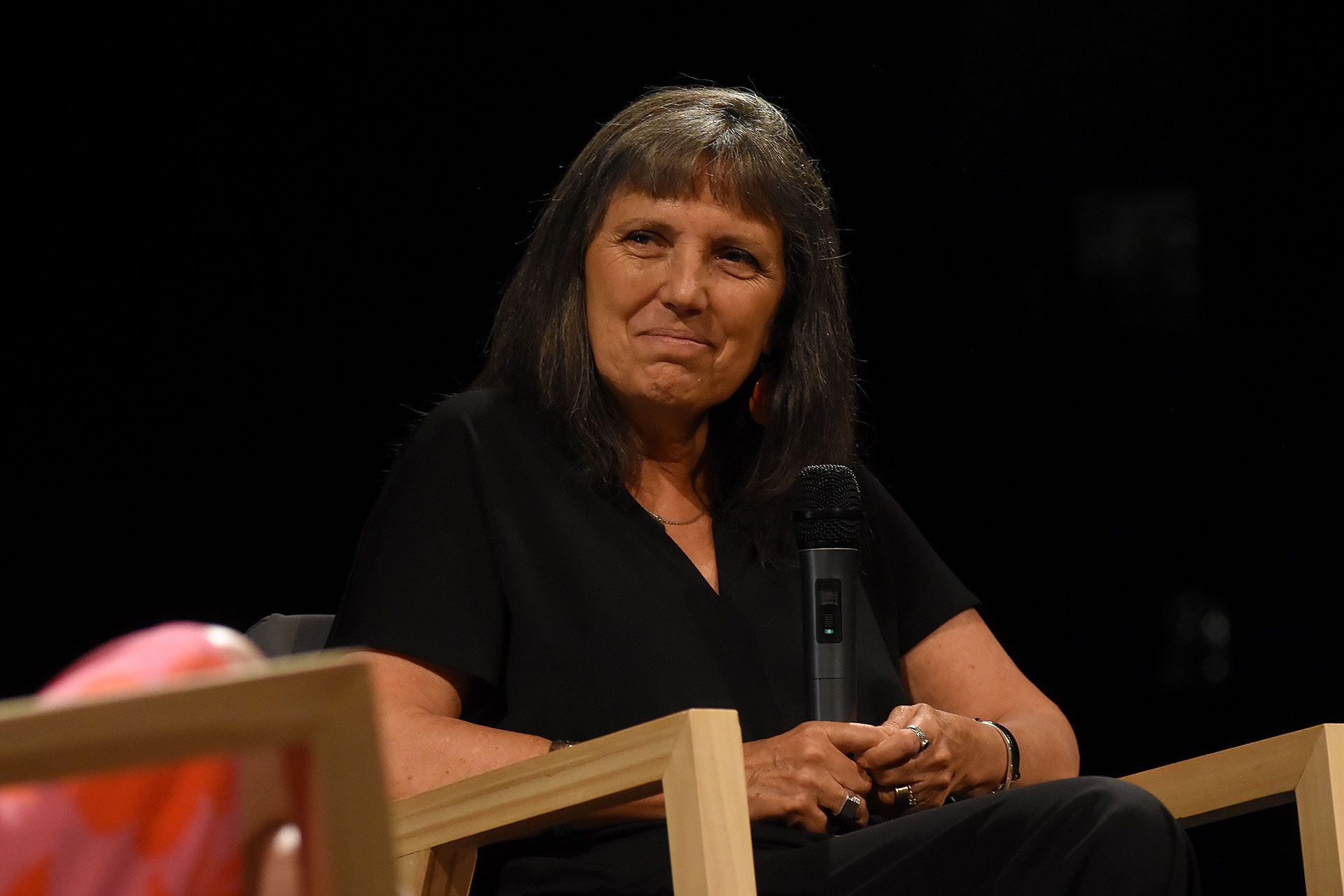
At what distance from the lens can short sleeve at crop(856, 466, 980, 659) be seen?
6.41 ft

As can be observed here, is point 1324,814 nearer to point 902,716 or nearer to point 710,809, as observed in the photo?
point 902,716

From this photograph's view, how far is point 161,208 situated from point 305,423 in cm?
42

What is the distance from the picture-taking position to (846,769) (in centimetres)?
143

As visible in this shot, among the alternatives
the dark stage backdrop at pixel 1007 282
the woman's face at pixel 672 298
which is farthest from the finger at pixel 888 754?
the dark stage backdrop at pixel 1007 282

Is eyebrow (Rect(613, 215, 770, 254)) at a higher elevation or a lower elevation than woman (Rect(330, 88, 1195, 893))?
higher

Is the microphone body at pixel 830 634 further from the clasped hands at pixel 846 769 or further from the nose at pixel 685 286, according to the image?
the nose at pixel 685 286

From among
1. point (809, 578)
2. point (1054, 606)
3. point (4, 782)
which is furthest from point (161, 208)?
point (4, 782)

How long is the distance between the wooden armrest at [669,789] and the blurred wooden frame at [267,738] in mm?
492

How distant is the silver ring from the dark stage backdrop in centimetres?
121

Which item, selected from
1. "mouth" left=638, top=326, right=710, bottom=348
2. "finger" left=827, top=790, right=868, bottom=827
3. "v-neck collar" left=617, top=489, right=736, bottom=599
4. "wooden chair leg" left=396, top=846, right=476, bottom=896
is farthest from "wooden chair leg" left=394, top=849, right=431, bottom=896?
"mouth" left=638, top=326, right=710, bottom=348

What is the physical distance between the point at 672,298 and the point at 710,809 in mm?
826

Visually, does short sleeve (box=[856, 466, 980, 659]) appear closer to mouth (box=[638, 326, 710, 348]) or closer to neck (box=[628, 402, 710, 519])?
neck (box=[628, 402, 710, 519])

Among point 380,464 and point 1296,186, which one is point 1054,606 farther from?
point 380,464

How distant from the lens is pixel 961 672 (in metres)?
1.93
